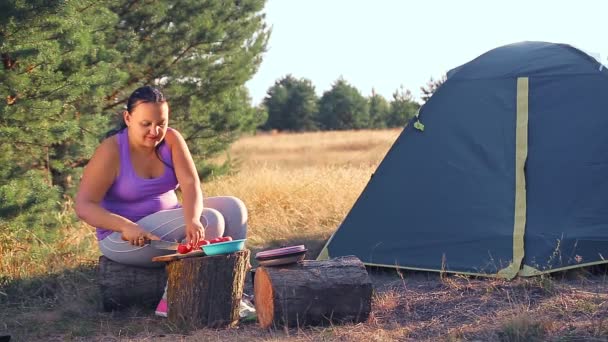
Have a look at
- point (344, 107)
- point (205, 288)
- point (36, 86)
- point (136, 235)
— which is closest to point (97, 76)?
point (36, 86)

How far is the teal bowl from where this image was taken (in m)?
4.25

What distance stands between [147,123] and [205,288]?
3.01ft

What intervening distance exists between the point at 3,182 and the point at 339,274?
3.36 meters

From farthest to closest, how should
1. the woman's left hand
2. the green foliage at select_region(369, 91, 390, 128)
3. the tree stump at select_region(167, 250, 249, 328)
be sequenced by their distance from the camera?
the green foliage at select_region(369, 91, 390, 128) < the woman's left hand < the tree stump at select_region(167, 250, 249, 328)

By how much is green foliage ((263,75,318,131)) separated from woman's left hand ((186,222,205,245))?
2872 cm

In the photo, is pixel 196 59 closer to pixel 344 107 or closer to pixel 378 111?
pixel 378 111

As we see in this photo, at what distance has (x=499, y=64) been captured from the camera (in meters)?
5.86

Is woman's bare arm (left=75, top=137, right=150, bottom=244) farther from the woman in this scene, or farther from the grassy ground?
the grassy ground

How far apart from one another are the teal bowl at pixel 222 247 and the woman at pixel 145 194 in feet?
0.51

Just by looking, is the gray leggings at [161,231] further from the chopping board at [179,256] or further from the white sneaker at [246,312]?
the white sneaker at [246,312]

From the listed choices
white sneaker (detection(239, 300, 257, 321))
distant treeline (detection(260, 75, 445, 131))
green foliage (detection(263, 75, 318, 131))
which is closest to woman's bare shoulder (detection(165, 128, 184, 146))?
white sneaker (detection(239, 300, 257, 321))

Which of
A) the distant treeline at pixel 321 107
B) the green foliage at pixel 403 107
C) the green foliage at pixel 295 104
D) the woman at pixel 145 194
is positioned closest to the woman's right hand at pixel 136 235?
the woman at pixel 145 194

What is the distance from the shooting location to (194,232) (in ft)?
14.4

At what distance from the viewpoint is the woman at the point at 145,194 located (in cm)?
444
